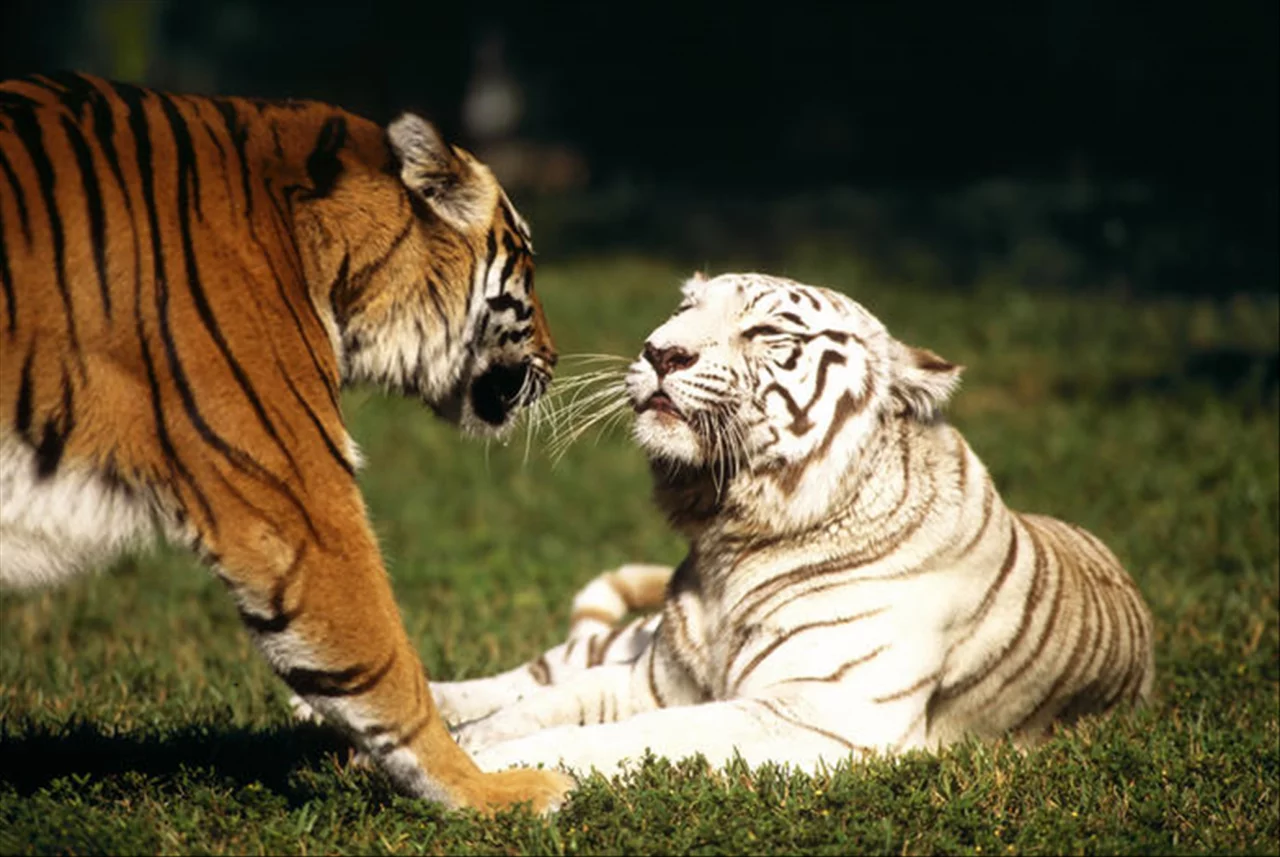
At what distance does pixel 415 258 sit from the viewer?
3902mm

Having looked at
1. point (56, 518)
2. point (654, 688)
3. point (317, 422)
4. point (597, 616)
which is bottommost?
point (597, 616)

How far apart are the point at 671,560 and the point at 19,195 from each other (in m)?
4.39

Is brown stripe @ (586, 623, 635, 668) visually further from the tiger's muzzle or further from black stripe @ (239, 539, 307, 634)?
black stripe @ (239, 539, 307, 634)

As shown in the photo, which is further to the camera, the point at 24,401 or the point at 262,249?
the point at 262,249

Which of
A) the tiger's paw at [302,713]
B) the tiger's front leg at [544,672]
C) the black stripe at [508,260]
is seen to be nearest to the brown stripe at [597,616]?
the tiger's front leg at [544,672]

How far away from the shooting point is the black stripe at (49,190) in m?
3.36

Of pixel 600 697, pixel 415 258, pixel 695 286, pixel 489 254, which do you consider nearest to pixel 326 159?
pixel 415 258

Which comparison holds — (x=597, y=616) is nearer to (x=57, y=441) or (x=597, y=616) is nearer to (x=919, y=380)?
(x=919, y=380)

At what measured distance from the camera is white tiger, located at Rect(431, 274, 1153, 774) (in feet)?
13.7

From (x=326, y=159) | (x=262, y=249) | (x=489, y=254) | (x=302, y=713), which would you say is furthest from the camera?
(x=302, y=713)

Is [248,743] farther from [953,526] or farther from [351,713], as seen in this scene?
[953,526]

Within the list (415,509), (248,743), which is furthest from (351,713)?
(415,509)

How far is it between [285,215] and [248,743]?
59.0 inches

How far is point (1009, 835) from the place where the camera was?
3.65 meters
